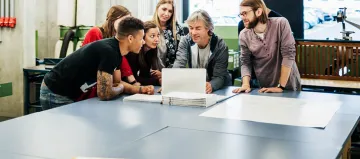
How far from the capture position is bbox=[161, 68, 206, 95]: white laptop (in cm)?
293

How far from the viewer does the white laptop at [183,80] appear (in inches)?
115

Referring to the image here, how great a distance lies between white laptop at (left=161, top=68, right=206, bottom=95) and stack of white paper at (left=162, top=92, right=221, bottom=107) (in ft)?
0.52

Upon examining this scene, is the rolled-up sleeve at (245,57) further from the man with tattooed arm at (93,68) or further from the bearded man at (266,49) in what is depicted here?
the man with tattooed arm at (93,68)

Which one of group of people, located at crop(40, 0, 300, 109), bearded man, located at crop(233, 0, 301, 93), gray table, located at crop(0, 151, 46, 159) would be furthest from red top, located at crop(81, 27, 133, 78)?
gray table, located at crop(0, 151, 46, 159)

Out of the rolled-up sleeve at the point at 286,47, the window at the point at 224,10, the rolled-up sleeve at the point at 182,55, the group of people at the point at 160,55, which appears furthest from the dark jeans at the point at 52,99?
the window at the point at 224,10

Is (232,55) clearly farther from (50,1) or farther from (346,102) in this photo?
(50,1)

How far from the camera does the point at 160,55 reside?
3.55 m

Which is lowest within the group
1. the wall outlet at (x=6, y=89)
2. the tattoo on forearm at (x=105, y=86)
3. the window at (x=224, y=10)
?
the wall outlet at (x=6, y=89)

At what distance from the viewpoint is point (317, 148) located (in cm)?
180

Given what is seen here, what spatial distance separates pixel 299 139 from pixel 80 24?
14.3 ft

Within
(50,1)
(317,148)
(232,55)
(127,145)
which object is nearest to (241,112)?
(317,148)

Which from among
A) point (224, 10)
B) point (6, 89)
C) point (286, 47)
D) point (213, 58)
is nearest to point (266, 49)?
point (286, 47)

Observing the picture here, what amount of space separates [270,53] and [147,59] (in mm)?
931

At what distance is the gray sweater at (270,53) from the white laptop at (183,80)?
0.52 m
